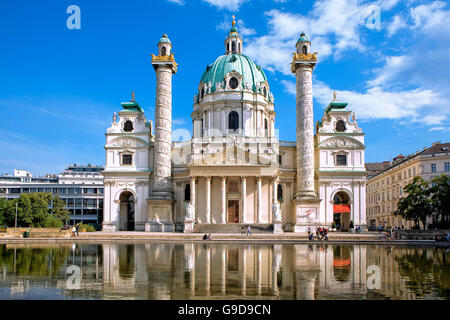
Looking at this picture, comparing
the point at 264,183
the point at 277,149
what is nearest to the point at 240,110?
the point at 277,149

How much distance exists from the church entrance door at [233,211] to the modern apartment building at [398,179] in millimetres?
27056

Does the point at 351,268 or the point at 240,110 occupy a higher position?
the point at 240,110

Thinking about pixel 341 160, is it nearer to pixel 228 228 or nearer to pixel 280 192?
pixel 280 192

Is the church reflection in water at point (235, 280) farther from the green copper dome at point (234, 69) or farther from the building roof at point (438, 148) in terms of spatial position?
the building roof at point (438, 148)

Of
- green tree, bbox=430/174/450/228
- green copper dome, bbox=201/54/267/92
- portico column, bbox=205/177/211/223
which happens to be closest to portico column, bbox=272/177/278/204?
portico column, bbox=205/177/211/223

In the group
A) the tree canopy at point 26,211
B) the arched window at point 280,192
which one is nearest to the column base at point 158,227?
the arched window at point 280,192

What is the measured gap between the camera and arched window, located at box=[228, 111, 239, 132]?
205ft

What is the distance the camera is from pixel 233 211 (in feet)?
179

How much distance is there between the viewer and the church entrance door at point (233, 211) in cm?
5462

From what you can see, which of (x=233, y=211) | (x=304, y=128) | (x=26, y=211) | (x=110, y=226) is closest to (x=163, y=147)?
(x=233, y=211)

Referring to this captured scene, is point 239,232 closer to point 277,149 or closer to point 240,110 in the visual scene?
point 277,149

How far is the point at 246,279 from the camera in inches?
516
